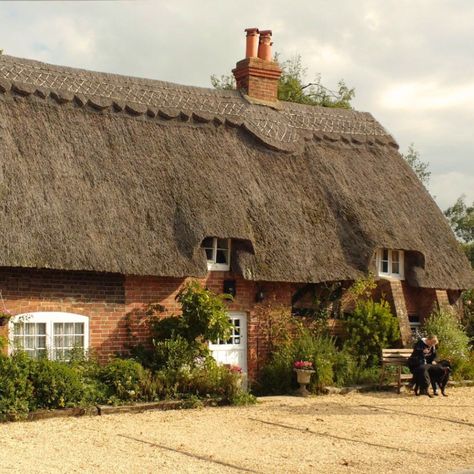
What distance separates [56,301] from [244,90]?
30.4 ft

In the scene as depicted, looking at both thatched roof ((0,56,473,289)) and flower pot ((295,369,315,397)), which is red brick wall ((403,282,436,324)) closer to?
thatched roof ((0,56,473,289))

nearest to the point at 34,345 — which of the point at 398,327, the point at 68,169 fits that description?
the point at 68,169

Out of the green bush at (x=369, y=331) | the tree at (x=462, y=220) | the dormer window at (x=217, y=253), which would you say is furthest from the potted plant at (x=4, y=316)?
the tree at (x=462, y=220)

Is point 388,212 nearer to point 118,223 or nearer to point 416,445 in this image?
point 118,223

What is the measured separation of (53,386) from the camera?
43.8ft

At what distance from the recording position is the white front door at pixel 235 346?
684 inches

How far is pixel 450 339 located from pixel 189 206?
282 inches

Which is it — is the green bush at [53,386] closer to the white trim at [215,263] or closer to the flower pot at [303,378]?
the white trim at [215,263]

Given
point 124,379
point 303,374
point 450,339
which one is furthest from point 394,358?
point 124,379

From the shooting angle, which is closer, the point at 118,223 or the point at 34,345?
the point at 34,345

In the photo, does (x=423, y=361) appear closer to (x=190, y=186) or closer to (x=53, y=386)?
(x=190, y=186)

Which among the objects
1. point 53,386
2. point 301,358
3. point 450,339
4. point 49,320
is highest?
point 49,320

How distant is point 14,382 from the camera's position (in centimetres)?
1312

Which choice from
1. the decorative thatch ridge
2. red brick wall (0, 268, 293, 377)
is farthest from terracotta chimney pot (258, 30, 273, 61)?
red brick wall (0, 268, 293, 377)
